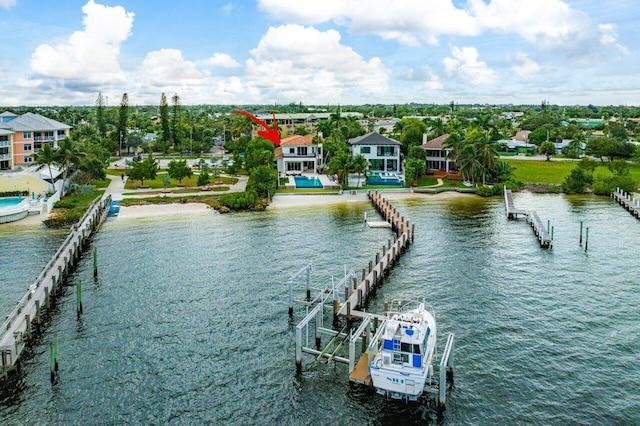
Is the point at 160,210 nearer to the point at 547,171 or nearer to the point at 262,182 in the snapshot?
the point at 262,182

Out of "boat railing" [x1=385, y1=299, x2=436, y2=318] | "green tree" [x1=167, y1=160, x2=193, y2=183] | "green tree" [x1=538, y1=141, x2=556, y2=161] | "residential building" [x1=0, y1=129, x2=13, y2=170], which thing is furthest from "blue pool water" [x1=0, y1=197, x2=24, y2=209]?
"green tree" [x1=538, y1=141, x2=556, y2=161]

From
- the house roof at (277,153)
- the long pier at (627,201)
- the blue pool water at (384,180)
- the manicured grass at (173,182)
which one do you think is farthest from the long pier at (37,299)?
the long pier at (627,201)

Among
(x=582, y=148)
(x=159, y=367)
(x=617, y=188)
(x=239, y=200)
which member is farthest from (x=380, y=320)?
(x=582, y=148)

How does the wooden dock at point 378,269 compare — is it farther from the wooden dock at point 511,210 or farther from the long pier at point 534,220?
the wooden dock at point 511,210

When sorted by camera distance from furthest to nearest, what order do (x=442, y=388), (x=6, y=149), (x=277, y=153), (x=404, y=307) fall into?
(x=277, y=153), (x=6, y=149), (x=404, y=307), (x=442, y=388)

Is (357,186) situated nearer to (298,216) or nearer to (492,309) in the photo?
(298,216)

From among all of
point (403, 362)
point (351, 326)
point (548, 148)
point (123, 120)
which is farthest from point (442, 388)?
point (123, 120)
